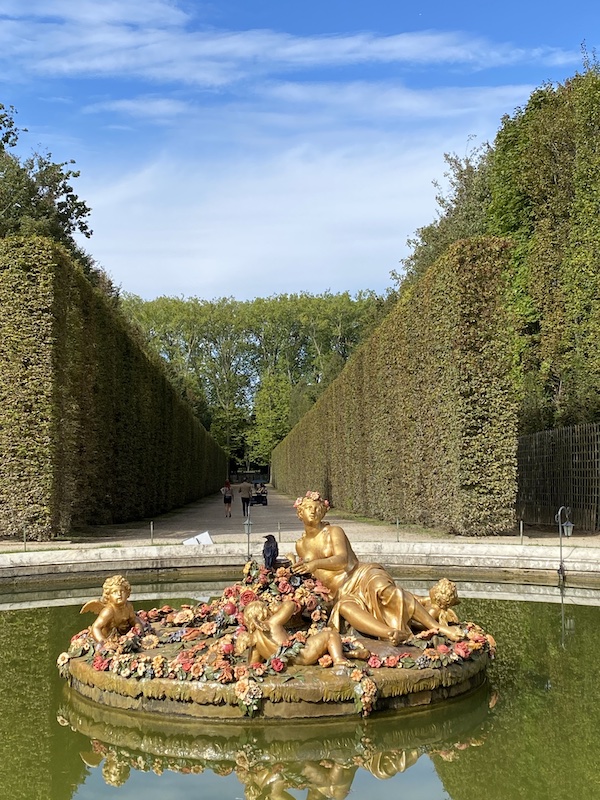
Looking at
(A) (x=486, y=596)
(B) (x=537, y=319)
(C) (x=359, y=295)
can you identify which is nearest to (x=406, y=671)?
A: (A) (x=486, y=596)

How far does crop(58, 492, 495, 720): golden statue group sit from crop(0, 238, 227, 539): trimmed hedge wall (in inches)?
369

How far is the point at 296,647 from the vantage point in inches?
228

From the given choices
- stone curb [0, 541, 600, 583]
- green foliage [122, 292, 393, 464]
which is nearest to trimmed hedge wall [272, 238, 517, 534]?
stone curb [0, 541, 600, 583]

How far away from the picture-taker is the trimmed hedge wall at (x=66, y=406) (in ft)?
51.7

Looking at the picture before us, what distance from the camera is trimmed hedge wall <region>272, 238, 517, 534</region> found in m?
15.7

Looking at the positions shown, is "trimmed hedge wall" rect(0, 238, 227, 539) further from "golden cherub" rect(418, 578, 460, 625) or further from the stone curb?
"golden cherub" rect(418, 578, 460, 625)

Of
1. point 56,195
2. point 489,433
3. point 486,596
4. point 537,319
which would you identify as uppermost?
point 56,195

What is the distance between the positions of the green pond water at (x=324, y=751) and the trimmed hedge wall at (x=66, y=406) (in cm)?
943

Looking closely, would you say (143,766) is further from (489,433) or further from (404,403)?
(404,403)

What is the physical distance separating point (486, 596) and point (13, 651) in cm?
563

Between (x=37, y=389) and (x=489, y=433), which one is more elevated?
(x=37, y=389)

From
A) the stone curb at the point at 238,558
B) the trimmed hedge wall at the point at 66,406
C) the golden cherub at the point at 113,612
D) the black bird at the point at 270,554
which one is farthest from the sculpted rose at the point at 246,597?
the trimmed hedge wall at the point at 66,406

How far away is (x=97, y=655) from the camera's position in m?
6.24

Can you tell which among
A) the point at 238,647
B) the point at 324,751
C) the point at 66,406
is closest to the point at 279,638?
the point at 238,647
